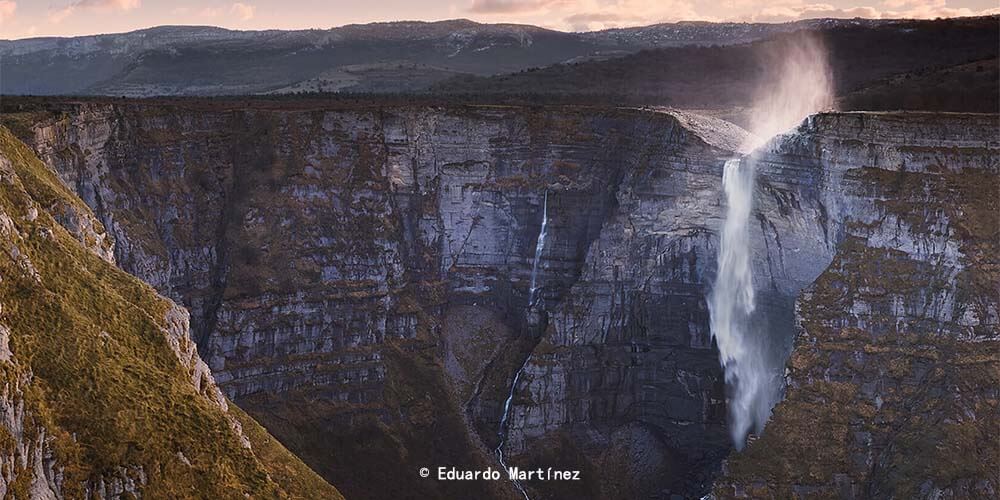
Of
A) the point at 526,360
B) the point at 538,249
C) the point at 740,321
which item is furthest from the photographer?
the point at 538,249

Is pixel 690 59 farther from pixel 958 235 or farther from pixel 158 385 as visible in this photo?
pixel 158 385

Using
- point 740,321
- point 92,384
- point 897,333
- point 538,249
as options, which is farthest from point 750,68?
point 92,384

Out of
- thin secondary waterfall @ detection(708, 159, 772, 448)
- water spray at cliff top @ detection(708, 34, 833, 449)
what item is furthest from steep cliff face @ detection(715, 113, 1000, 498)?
thin secondary waterfall @ detection(708, 159, 772, 448)

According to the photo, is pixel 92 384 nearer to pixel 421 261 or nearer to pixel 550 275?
pixel 421 261

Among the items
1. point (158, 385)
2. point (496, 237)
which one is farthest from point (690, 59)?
point (158, 385)

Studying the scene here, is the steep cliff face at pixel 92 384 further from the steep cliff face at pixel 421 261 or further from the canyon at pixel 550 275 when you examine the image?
the steep cliff face at pixel 421 261
